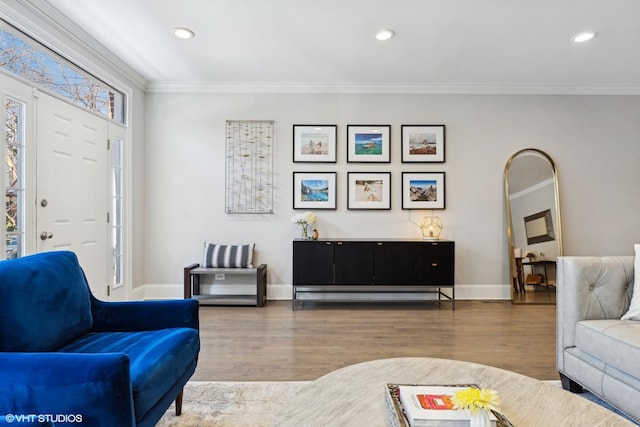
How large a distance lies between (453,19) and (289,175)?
2.42 metres

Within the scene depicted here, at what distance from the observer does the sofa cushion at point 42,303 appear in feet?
4.46

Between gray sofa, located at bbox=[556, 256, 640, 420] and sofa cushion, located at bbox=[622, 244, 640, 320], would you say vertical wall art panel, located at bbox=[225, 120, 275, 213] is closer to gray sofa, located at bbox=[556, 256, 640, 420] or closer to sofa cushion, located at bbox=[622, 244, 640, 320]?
gray sofa, located at bbox=[556, 256, 640, 420]

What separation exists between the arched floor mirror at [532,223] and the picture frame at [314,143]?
227cm

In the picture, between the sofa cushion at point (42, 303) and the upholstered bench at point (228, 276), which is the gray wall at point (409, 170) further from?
the sofa cushion at point (42, 303)

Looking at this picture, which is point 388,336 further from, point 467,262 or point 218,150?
point 218,150

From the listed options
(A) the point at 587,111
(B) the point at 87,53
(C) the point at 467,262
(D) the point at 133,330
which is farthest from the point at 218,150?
(A) the point at 587,111

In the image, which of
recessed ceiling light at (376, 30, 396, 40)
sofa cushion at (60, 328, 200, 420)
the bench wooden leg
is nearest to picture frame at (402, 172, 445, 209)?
recessed ceiling light at (376, 30, 396, 40)

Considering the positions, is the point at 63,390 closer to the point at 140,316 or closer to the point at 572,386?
the point at 140,316

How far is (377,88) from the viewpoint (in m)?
4.30

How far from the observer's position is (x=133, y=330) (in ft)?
6.05

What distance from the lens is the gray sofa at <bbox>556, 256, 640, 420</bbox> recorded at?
1.81 m

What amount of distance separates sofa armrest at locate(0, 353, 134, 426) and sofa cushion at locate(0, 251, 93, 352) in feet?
0.87

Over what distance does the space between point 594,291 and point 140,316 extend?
2.64 meters

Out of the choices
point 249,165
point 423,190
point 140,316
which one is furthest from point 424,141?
point 140,316
